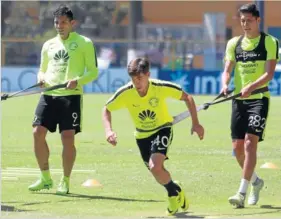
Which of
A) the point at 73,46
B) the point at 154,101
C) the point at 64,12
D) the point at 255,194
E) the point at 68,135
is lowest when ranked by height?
the point at 255,194

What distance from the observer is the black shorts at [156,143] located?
10.1m

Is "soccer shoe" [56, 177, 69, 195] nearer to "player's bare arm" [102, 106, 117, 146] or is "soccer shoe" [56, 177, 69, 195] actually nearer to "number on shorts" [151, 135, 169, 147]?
"player's bare arm" [102, 106, 117, 146]

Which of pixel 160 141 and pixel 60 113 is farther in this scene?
pixel 60 113

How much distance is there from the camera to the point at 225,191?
11.6m

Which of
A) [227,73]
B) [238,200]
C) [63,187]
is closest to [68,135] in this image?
[63,187]

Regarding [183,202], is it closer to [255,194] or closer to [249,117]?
[255,194]

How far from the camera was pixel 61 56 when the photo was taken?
11.8m

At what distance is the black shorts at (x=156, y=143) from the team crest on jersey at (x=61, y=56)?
1.88 meters

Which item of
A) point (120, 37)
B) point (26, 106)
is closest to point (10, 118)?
point (26, 106)

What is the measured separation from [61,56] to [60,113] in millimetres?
649

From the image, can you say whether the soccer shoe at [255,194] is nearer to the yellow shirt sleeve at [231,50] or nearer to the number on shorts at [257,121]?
the number on shorts at [257,121]

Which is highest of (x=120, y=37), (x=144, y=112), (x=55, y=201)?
(x=144, y=112)

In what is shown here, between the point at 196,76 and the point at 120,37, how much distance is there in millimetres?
16243

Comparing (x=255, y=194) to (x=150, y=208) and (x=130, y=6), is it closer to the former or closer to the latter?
(x=150, y=208)
